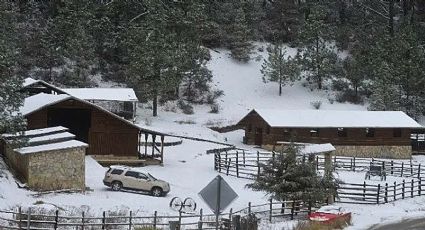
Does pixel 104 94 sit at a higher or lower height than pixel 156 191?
higher

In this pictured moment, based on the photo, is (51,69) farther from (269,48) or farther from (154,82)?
(269,48)

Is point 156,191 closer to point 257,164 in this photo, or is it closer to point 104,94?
point 257,164

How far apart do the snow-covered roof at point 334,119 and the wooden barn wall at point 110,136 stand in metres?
→ 16.7

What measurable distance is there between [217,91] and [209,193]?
6064cm

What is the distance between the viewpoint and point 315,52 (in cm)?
7900

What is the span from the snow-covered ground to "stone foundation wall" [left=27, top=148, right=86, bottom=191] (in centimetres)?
A: 114

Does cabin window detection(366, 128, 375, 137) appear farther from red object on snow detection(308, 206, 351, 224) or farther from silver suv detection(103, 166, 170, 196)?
red object on snow detection(308, 206, 351, 224)

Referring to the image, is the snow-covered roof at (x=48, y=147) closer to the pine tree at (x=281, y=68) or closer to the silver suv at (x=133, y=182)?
the silver suv at (x=133, y=182)

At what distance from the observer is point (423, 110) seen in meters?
75.8

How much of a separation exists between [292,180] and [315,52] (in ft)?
176

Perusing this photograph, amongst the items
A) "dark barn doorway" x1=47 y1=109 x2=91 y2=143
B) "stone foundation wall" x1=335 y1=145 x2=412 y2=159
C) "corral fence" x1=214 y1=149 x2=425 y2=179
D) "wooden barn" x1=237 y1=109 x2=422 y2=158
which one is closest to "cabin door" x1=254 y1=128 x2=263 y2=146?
"wooden barn" x1=237 y1=109 x2=422 y2=158

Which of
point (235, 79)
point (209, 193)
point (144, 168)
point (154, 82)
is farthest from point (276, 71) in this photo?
point (209, 193)

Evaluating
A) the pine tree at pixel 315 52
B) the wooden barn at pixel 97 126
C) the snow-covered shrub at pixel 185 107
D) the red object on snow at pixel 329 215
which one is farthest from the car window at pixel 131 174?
the pine tree at pixel 315 52

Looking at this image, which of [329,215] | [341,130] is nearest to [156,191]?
[329,215]
